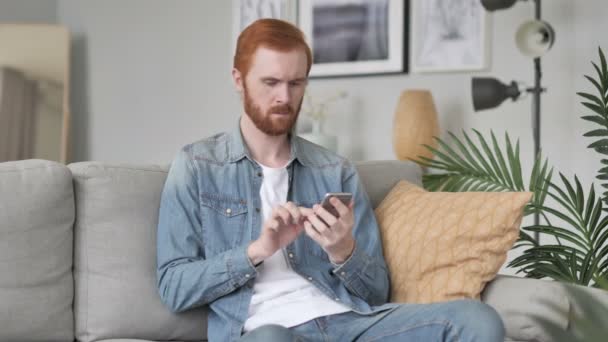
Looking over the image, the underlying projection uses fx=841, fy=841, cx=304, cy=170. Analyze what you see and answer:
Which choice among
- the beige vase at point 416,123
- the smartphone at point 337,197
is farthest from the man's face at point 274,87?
the beige vase at point 416,123

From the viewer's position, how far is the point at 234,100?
4539mm

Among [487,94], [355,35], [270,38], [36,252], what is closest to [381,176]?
[270,38]

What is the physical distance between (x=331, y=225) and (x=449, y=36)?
2.32 meters

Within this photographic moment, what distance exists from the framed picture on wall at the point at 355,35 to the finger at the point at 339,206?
7.74 ft

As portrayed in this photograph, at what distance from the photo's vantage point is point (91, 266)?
6.09ft

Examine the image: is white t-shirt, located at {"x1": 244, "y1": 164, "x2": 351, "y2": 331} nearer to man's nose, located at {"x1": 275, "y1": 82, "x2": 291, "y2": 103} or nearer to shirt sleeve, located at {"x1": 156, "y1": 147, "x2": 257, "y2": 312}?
shirt sleeve, located at {"x1": 156, "y1": 147, "x2": 257, "y2": 312}

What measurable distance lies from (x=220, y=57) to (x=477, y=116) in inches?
61.5

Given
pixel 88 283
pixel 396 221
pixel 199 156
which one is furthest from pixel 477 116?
pixel 88 283

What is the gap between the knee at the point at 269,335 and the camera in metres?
1.52

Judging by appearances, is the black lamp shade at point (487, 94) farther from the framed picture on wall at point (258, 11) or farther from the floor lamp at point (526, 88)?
the framed picture on wall at point (258, 11)

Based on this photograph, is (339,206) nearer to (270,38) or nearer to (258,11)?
(270,38)

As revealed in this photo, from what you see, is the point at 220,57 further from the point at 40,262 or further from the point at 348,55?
the point at 40,262

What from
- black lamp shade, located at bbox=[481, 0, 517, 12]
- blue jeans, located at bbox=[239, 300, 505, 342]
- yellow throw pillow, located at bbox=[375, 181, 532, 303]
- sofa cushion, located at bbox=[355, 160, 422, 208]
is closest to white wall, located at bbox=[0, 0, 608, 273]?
→ black lamp shade, located at bbox=[481, 0, 517, 12]

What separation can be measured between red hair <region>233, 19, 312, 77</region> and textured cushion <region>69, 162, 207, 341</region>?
0.40 meters
